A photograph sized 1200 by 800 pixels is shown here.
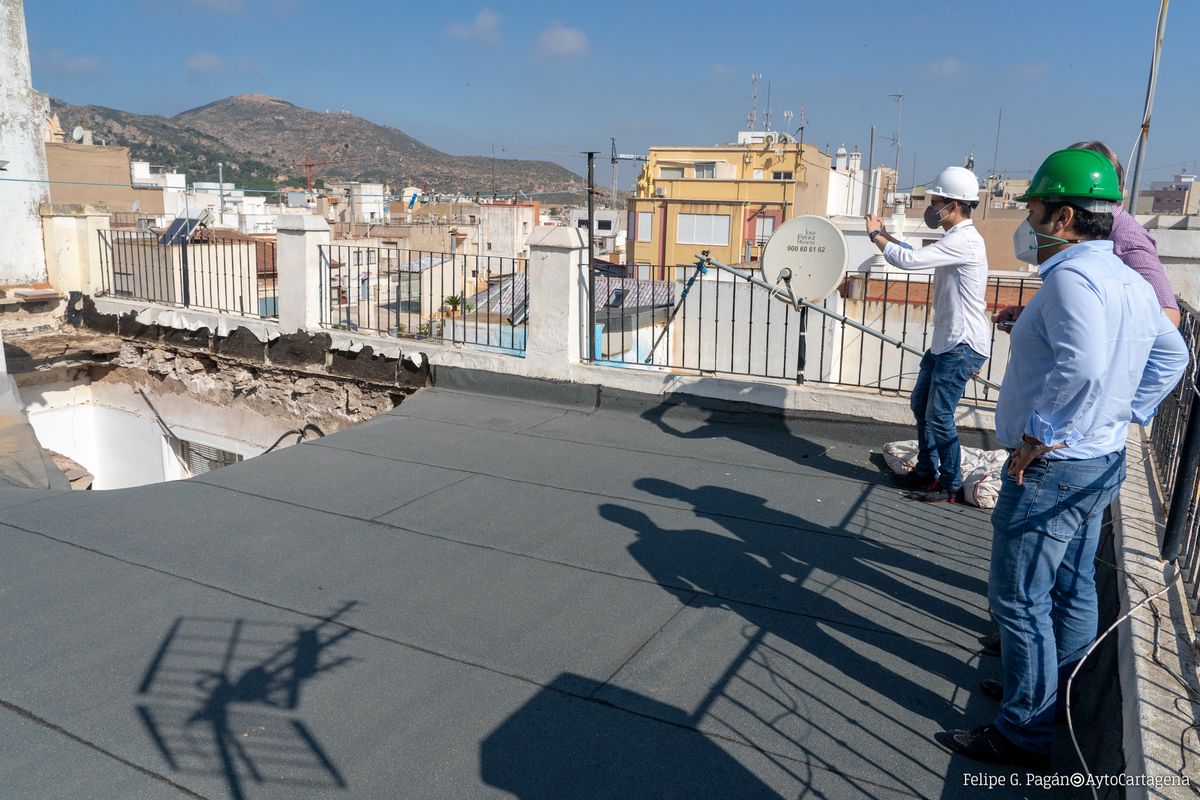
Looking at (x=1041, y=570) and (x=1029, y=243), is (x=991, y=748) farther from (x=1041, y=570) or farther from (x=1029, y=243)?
(x=1029, y=243)

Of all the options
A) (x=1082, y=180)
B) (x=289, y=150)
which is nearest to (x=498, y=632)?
(x=1082, y=180)

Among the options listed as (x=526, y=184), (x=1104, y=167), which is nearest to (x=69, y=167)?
(x=1104, y=167)

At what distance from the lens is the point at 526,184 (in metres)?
97.8

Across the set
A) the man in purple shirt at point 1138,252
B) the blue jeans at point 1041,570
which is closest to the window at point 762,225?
the man in purple shirt at point 1138,252

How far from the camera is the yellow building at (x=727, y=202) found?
4572 cm

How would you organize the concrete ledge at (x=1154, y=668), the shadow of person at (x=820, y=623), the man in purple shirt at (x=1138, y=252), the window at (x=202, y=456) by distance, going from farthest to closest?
the window at (x=202, y=456)
the man in purple shirt at (x=1138, y=252)
the shadow of person at (x=820, y=623)
the concrete ledge at (x=1154, y=668)

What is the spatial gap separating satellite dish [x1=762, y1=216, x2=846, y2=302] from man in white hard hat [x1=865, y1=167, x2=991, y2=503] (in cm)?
100

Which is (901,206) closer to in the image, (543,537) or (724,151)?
(724,151)

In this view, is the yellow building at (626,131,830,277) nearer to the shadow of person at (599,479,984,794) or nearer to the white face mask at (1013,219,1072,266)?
the shadow of person at (599,479,984,794)

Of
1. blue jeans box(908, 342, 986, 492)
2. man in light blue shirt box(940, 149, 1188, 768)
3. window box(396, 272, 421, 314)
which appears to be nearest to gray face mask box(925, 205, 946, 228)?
blue jeans box(908, 342, 986, 492)

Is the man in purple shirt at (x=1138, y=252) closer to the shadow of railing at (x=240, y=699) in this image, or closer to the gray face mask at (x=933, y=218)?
the gray face mask at (x=933, y=218)

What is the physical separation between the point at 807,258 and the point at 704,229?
41549mm

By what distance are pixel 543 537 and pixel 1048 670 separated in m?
2.80

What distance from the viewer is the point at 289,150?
425 ft
